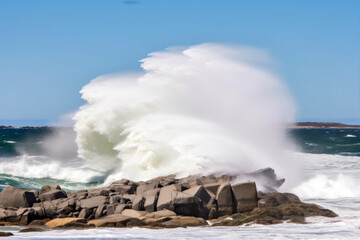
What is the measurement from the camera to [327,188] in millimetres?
17891

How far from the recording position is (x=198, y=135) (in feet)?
66.0

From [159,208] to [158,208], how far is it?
0.09ft

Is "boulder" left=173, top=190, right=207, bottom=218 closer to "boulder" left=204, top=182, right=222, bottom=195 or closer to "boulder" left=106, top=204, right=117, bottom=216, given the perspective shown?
"boulder" left=204, top=182, right=222, bottom=195

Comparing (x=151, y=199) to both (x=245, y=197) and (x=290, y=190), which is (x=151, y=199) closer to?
(x=245, y=197)

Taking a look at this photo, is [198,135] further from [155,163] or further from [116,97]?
[116,97]

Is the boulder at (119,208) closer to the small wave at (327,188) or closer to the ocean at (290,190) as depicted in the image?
the ocean at (290,190)

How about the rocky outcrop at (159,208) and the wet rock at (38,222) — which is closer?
the rocky outcrop at (159,208)

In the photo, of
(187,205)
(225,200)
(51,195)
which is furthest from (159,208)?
(51,195)

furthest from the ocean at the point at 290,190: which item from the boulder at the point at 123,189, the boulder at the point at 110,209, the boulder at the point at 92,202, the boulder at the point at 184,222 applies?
the boulder at the point at 123,189

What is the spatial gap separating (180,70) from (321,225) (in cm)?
1388

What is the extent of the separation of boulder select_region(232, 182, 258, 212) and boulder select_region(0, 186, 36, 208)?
5194 millimetres

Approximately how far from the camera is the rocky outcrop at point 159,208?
11.9 m

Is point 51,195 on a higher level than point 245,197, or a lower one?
higher

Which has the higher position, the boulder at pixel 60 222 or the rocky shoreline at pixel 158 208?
the rocky shoreline at pixel 158 208
